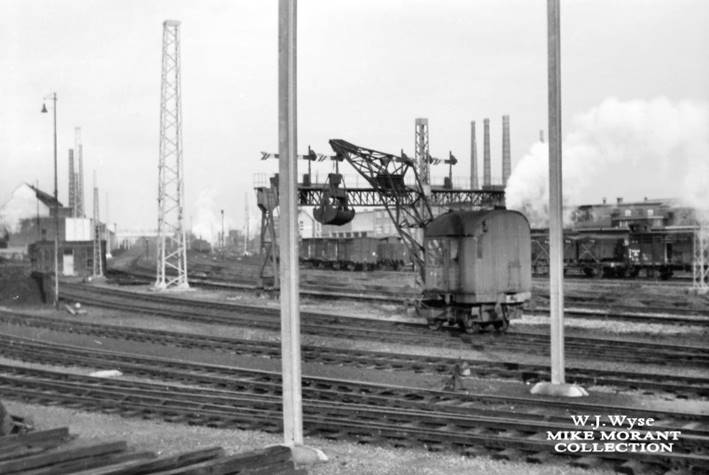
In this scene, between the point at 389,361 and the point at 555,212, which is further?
the point at 389,361

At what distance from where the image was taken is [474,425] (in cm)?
977

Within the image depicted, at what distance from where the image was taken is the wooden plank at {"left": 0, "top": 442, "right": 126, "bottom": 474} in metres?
7.43

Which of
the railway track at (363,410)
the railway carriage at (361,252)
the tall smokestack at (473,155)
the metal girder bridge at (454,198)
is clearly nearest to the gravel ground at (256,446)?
the railway track at (363,410)

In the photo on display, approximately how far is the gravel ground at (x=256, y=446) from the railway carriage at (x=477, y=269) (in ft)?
36.6

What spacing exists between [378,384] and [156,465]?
19.9 ft

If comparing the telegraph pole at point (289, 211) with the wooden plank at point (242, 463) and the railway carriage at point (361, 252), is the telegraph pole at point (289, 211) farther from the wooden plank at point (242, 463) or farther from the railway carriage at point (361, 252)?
the railway carriage at point (361, 252)

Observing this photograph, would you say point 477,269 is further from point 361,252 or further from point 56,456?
point 361,252

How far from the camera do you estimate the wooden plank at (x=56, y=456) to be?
7.43 metres

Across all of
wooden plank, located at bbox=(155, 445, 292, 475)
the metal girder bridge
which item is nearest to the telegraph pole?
wooden plank, located at bbox=(155, 445, 292, 475)

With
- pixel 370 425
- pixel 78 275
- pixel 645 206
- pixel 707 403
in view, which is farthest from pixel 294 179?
pixel 645 206

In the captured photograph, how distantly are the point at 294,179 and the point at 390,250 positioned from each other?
172 feet

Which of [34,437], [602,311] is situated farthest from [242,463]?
[602,311]

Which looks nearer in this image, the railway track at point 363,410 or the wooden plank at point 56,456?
the wooden plank at point 56,456

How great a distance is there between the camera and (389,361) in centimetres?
1579
